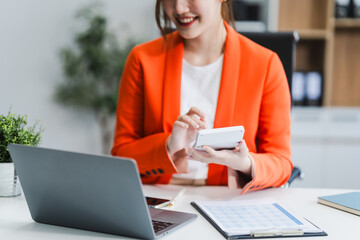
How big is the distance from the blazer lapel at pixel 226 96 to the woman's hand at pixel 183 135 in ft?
0.46

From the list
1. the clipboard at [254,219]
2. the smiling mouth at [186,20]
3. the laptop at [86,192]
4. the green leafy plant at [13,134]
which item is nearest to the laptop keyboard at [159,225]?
the laptop at [86,192]

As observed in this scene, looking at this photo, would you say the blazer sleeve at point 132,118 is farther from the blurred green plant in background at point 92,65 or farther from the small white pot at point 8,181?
the blurred green plant in background at point 92,65

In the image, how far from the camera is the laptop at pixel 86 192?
819 millimetres

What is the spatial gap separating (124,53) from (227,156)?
2410mm

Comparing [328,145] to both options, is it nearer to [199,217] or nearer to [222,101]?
[222,101]

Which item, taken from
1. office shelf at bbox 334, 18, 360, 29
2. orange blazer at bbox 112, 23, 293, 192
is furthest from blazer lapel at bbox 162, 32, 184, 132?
office shelf at bbox 334, 18, 360, 29

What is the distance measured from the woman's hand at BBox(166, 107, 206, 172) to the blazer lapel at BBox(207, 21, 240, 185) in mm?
139

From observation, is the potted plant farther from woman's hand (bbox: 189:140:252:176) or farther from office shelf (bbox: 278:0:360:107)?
office shelf (bbox: 278:0:360:107)

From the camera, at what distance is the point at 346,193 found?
4.09ft

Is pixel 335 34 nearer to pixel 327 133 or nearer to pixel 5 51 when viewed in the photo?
pixel 327 133

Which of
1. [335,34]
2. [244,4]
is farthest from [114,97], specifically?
[335,34]

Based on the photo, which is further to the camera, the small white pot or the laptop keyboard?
the small white pot

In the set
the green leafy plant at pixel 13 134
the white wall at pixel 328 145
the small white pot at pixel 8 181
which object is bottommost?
the white wall at pixel 328 145

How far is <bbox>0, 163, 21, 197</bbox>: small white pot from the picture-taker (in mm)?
1146
